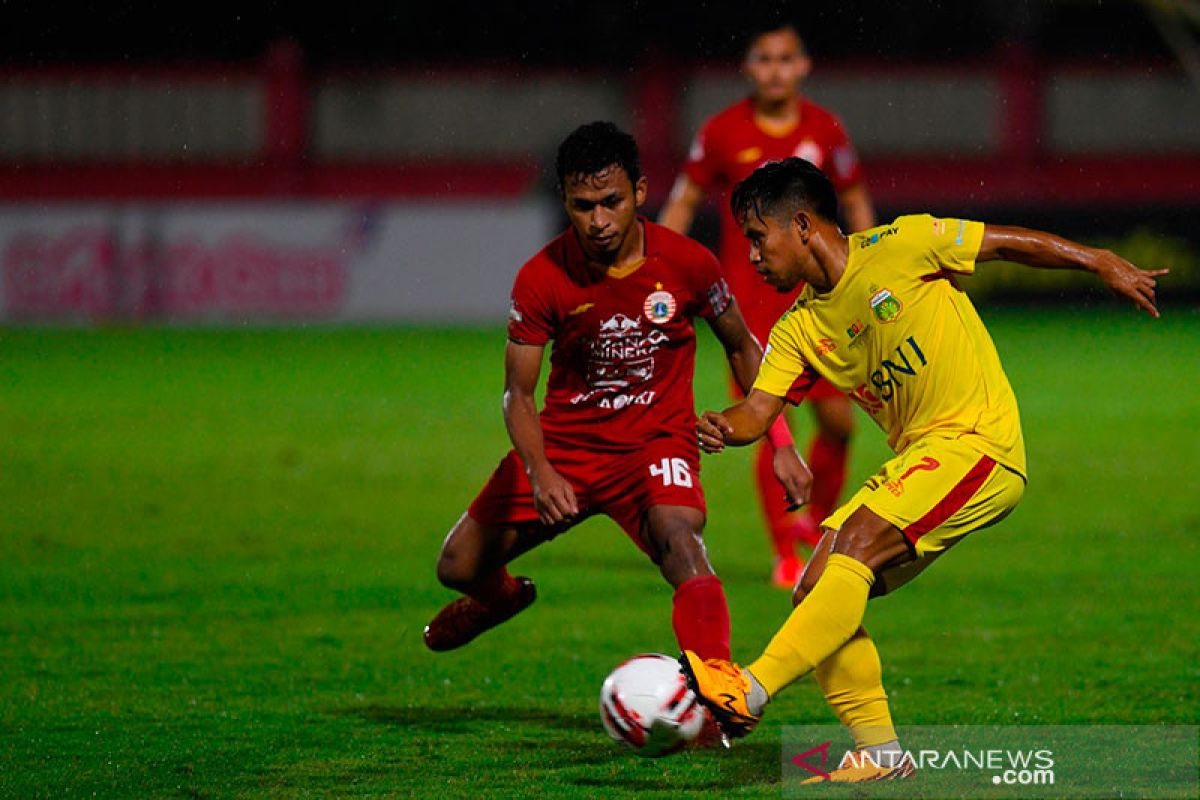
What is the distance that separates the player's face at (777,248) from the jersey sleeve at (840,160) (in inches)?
136

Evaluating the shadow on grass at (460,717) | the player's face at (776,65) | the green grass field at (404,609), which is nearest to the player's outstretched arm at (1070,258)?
the green grass field at (404,609)

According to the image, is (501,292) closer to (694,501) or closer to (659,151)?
(659,151)

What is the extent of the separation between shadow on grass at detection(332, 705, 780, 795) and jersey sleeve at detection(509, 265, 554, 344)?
127cm

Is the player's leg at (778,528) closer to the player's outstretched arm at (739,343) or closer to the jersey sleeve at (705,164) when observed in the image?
the jersey sleeve at (705,164)

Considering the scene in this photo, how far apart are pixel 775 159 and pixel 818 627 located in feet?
13.1

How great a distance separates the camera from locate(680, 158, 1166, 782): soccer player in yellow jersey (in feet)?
17.4

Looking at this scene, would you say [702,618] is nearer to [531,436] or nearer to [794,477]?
[794,477]

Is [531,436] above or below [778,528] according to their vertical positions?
above

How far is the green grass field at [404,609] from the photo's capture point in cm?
588

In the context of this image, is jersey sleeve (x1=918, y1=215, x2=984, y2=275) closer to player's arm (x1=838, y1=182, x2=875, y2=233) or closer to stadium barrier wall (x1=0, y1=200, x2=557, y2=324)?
player's arm (x1=838, y1=182, x2=875, y2=233)

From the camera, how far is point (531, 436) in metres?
6.14

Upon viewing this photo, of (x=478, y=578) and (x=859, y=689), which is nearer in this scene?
(x=859, y=689)

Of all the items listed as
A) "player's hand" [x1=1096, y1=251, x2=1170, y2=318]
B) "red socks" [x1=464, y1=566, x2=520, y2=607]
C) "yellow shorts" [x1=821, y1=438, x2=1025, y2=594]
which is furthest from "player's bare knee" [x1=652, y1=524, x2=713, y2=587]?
"player's hand" [x1=1096, y1=251, x2=1170, y2=318]

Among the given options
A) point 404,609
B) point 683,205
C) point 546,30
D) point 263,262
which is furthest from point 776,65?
point 546,30
